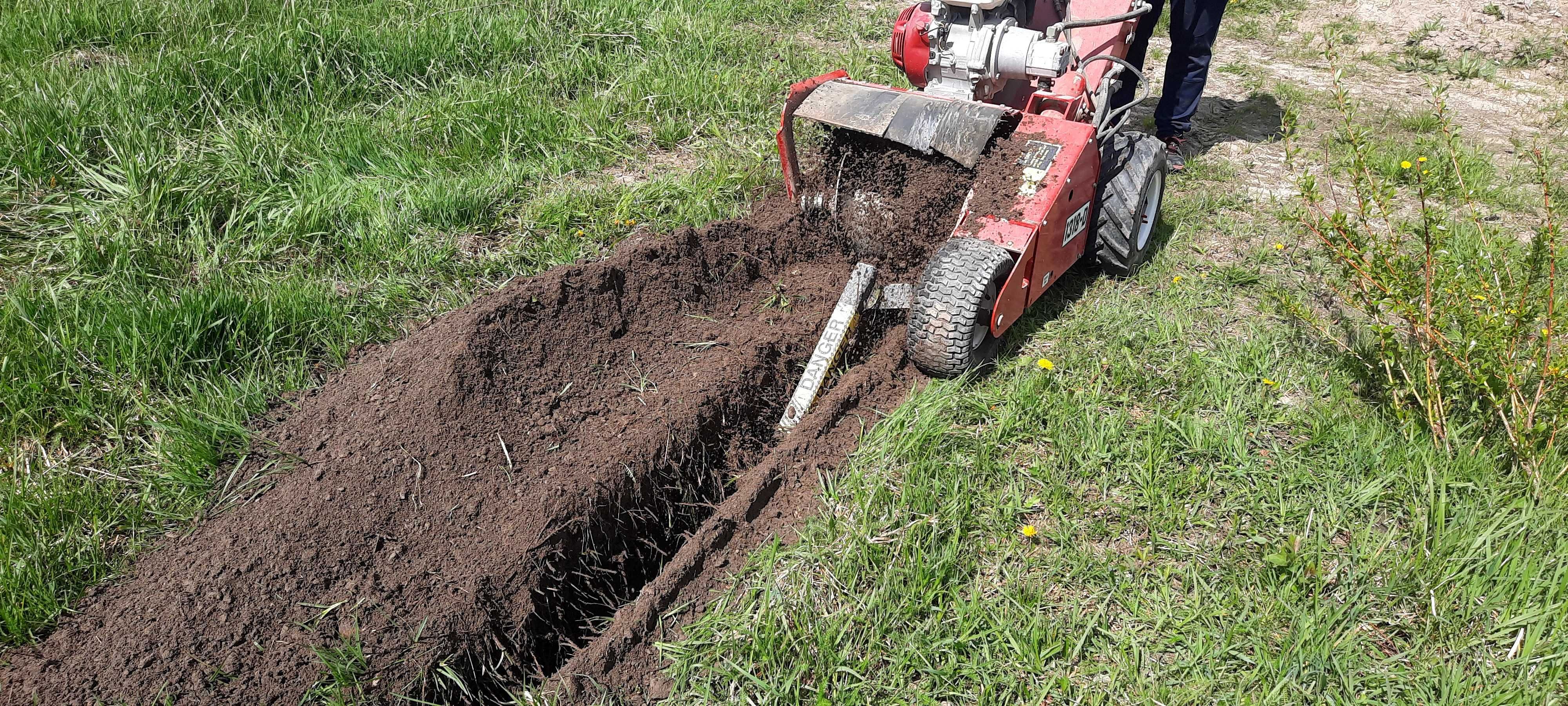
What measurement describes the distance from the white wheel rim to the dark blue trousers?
32.9 inches

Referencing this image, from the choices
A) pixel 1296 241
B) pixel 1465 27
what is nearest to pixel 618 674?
pixel 1296 241

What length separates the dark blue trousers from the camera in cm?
491

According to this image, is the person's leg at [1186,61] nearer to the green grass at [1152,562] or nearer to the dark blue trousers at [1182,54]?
the dark blue trousers at [1182,54]

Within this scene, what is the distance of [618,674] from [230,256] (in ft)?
8.48

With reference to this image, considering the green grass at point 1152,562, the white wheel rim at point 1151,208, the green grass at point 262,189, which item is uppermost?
the green grass at point 262,189

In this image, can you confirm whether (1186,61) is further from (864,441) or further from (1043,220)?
(864,441)

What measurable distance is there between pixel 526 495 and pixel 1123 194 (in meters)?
2.59

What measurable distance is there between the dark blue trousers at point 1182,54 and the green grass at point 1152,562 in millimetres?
2208

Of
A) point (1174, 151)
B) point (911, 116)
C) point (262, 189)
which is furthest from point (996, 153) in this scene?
point (262, 189)

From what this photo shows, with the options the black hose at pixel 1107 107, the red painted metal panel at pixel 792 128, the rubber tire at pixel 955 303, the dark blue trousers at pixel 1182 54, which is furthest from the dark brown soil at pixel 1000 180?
the dark blue trousers at pixel 1182 54

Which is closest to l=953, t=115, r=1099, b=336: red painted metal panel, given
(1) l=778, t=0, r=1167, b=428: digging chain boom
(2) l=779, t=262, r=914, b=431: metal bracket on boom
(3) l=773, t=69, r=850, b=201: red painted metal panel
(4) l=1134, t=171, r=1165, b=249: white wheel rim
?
(1) l=778, t=0, r=1167, b=428: digging chain boom

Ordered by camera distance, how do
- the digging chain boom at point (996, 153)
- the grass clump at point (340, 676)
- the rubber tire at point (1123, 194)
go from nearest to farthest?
the grass clump at point (340, 676)
the digging chain boom at point (996, 153)
the rubber tire at point (1123, 194)

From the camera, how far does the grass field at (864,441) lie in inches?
98.7

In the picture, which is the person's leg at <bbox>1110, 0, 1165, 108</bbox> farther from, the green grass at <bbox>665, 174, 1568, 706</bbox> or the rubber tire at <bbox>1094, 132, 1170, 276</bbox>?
the green grass at <bbox>665, 174, 1568, 706</bbox>
